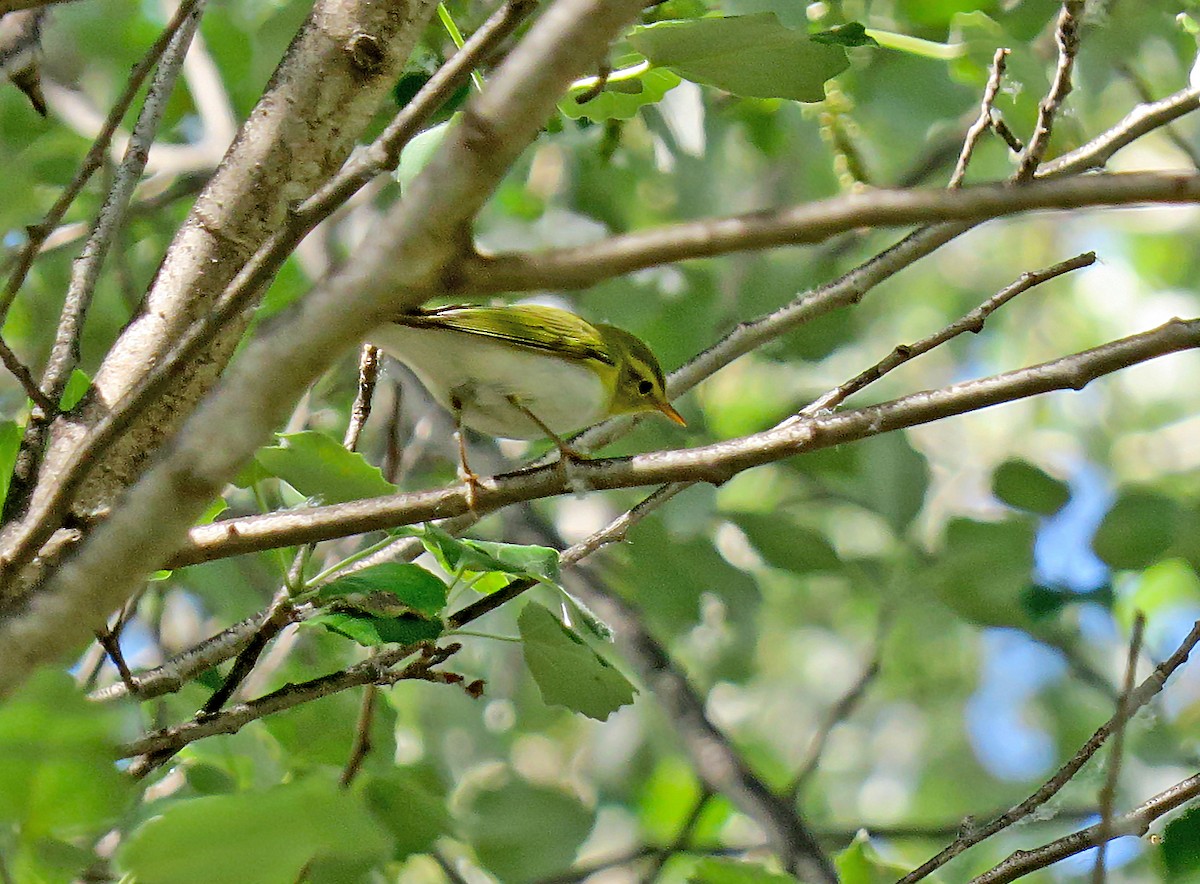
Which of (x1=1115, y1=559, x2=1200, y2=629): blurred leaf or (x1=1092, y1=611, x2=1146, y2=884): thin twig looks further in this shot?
(x1=1115, y1=559, x2=1200, y2=629): blurred leaf

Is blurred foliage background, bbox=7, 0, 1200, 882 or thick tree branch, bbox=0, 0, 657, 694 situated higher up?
blurred foliage background, bbox=7, 0, 1200, 882

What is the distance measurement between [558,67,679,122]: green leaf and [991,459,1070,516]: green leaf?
139 cm

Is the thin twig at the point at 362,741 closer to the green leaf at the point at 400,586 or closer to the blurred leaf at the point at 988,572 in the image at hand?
the green leaf at the point at 400,586

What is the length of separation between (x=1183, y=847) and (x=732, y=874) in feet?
2.10

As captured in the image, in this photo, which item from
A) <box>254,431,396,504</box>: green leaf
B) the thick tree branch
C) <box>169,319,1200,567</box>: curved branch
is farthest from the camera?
<box>254,431,396,504</box>: green leaf

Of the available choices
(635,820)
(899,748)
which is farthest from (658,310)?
(899,748)

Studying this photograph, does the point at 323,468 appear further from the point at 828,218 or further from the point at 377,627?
the point at 828,218

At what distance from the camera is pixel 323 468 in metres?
1.70

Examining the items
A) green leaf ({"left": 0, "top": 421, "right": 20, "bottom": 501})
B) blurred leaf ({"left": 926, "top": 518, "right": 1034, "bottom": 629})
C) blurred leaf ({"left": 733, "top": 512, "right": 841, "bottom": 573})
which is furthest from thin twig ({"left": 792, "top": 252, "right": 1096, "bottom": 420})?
Result: blurred leaf ({"left": 926, "top": 518, "right": 1034, "bottom": 629})

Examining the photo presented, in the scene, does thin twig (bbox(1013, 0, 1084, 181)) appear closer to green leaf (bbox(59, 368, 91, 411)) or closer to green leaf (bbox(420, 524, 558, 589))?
green leaf (bbox(420, 524, 558, 589))

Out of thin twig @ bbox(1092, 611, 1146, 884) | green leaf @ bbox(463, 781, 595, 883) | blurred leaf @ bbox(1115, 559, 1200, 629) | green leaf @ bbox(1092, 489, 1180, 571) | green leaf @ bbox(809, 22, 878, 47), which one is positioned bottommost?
thin twig @ bbox(1092, 611, 1146, 884)

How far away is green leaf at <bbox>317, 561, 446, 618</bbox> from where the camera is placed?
68.9 inches

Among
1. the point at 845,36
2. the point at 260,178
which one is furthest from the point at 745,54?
the point at 260,178

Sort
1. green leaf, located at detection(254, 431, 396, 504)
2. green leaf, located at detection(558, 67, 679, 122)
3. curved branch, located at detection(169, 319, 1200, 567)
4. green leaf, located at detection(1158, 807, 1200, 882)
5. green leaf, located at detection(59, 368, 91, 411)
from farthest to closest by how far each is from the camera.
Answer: green leaf, located at detection(558, 67, 679, 122)
green leaf, located at detection(59, 368, 91, 411)
green leaf, located at detection(1158, 807, 1200, 882)
green leaf, located at detection(254, 431, 396, 504)
curved branch, located at detection(169, 319, 1200, 567)
